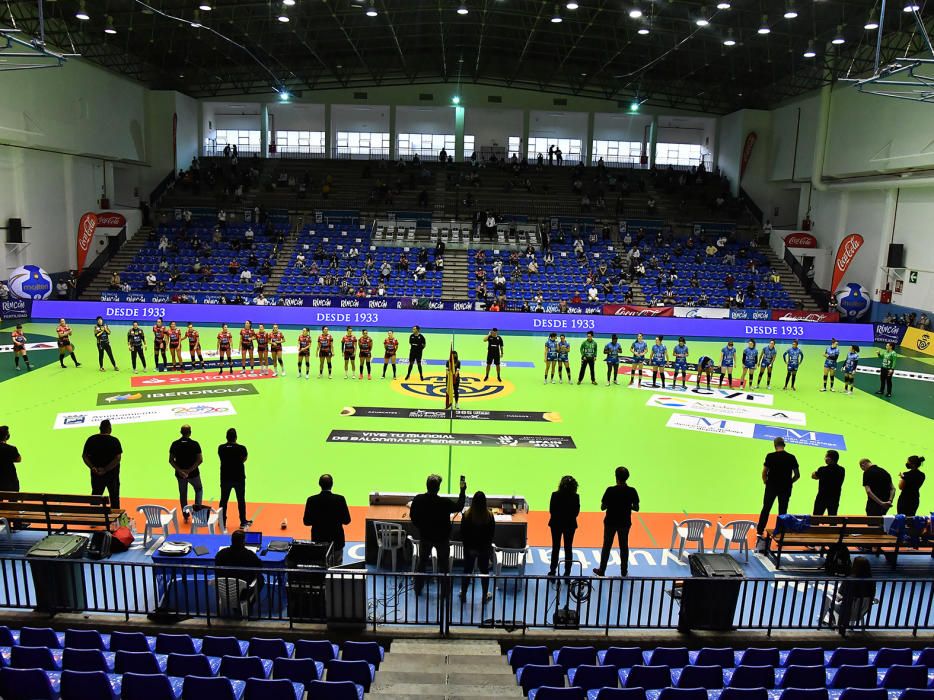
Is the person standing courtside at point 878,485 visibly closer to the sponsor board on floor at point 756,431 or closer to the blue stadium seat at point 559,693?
the sponsor board on floor at point 756,431

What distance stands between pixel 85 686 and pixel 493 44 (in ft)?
134

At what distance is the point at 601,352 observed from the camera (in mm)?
25859

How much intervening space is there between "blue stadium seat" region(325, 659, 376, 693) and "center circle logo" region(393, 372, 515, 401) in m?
12.9

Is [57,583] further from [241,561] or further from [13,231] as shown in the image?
[13,231]

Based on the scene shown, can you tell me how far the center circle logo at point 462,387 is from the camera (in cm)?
1886

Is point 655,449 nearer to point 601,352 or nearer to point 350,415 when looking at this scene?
point 350,415

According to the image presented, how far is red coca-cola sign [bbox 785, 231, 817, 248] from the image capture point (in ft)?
131

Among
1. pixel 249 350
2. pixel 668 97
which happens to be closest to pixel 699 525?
pixel 249 350

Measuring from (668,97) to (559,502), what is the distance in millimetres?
44505

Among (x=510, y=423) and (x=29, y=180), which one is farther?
(x=29, y=180)

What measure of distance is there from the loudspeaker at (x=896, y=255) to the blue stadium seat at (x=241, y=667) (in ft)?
113

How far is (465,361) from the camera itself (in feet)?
75.8

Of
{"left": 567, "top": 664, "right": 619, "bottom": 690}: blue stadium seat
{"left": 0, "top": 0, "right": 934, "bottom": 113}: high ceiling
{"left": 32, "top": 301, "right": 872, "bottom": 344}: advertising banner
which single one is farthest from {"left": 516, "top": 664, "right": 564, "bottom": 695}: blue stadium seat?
{"left": 0, "top": 0, "right": 934, "bottom": 113}: high ceiling

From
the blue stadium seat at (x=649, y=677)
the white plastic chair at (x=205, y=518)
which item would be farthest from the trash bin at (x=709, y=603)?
the white plastic chair at (x=205, y=518)
